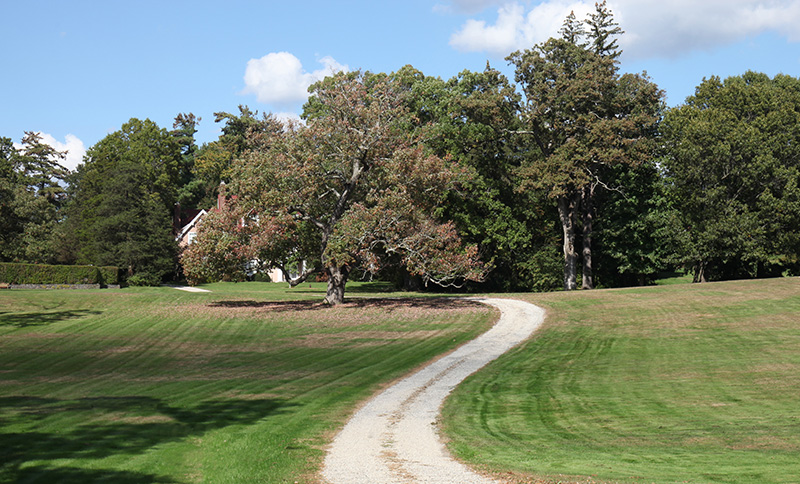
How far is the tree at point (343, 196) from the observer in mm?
32406

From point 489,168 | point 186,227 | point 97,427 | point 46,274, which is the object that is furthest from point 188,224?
point 97,427

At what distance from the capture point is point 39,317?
31047 millimetres

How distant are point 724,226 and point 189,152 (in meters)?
104

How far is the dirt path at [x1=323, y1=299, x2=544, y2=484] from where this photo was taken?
8.73 meters

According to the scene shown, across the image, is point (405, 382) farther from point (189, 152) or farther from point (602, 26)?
point (189, 152)

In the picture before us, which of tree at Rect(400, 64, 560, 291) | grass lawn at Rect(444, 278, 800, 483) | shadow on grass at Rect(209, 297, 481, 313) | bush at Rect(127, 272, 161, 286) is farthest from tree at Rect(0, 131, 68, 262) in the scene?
grass lawn at Rect(444, 278, 800, 483)

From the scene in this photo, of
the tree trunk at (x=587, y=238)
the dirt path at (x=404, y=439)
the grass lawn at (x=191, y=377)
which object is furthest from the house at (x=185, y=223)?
the dirt path at (x=404, y=439)

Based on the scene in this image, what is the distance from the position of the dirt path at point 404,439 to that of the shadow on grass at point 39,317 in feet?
67.8

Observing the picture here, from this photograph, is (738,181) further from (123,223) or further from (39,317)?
(123,223)

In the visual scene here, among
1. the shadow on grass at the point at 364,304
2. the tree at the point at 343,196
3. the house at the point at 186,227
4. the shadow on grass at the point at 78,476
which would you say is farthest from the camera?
the house at the point at 186,227

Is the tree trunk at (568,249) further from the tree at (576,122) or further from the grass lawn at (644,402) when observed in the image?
the grass lawn at (644,402)

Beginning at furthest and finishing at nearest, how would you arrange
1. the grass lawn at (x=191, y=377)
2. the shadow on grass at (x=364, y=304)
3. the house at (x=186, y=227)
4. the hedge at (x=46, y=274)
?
the house at (x=186, y=227)
the hedge at (x=46, y=274)
the shadow on grass at (x=364, y=304)
the grass lawn at (x=191, y=377)

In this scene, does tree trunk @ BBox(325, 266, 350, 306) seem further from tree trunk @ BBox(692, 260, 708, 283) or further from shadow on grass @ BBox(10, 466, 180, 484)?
tree trunk @ BBox(692, 260, 708, 283)

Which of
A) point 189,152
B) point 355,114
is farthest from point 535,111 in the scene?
point 189,152
